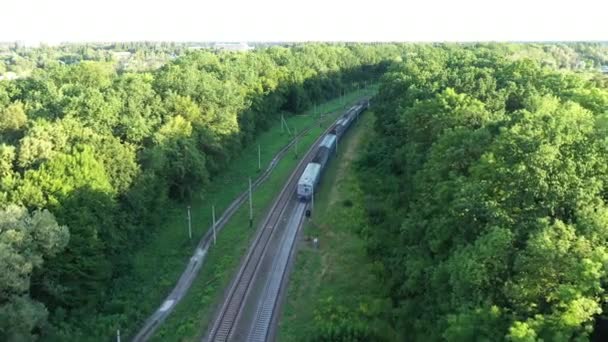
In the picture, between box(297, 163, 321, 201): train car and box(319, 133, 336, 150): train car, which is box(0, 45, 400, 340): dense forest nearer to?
box(297, 163, 321, 201): train car

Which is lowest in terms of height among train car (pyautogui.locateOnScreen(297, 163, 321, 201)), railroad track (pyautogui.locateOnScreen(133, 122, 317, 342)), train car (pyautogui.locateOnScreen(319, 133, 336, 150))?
railroad track (pyautogui.locateOnScreen(133, 122, 317, 342))

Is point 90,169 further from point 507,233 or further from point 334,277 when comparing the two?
point 507,233

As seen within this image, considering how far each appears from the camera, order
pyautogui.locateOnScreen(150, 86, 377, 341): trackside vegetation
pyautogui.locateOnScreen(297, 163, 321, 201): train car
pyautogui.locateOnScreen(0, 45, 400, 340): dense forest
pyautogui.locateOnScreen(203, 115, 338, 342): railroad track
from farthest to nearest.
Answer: pyautogui.locateOnScreen(297, 163, 321, 201): train car
pyautogui.locateOnScreen(150, 86, 377, 341): trackside vegetation
pyautogui.locateOnScreen(203, 115, 338, 342): railroad track
pyautogui.locateOnScreen(0, 45, 400, 340): dense forest

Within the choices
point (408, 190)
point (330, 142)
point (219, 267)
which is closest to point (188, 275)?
point (219, 267)

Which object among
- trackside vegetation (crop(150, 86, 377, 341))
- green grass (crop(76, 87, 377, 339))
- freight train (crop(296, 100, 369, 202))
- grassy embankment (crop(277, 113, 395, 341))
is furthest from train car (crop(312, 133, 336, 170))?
grassy embankment (crop(277, 113, 395, 341))

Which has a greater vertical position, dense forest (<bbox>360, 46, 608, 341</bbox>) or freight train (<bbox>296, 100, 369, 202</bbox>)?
dense forest (<bbox>360, 46, 608, 341</bbox>)

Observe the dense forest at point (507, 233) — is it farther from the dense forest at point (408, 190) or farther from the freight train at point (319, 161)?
the freight train at point (319, 161)

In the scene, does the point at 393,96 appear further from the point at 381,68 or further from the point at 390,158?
the point at 381,68
